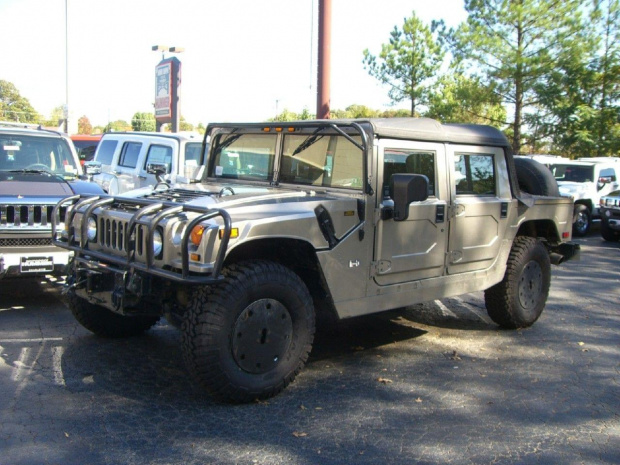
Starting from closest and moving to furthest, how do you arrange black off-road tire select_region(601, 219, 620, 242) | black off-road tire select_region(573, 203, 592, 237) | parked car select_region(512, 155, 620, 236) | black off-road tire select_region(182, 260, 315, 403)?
1. black off-road tire select_region(182, 260, 315, 403)
2. black off-road tire select_region(601, 219, 620, 242)
3. black off-road tire select_region(573, 203, 592, 237)
4. parked car select_region(512, 155, 620, 236)

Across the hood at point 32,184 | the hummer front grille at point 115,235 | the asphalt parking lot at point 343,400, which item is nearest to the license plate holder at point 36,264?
the asphalt parking lot at point 343,400

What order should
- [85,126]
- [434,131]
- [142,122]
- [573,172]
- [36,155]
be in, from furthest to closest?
1. [85,126]
2. [142,122]
3. [573,172]
4. [36,155]
5. [434,131]

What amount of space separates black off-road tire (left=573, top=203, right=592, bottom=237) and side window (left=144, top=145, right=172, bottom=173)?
32.0ft

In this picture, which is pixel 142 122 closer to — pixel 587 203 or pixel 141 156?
pixel 587 203

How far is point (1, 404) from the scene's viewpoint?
416 cm

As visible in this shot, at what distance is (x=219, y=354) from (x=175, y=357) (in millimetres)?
1330

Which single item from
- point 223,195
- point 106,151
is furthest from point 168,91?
point 223,195

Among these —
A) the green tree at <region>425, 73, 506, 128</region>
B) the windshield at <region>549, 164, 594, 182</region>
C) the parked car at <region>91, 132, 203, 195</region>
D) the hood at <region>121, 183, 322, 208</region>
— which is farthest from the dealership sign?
the hood at <region>121, 183, 322, 208</region>

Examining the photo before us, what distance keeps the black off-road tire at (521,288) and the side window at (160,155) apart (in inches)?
235

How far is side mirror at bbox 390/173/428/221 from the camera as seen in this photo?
455 cm

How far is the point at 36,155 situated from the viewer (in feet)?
25.7

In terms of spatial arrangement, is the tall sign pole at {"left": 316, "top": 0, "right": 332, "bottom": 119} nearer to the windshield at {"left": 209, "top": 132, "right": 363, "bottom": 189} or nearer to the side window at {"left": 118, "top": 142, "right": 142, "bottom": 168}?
the side window at {"left": 118, "top": 142, "right": 142, "bottom": 168}

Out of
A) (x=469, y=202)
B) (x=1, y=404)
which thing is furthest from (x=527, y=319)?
(x=1, y=404)

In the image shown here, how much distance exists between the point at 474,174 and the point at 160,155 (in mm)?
6362
